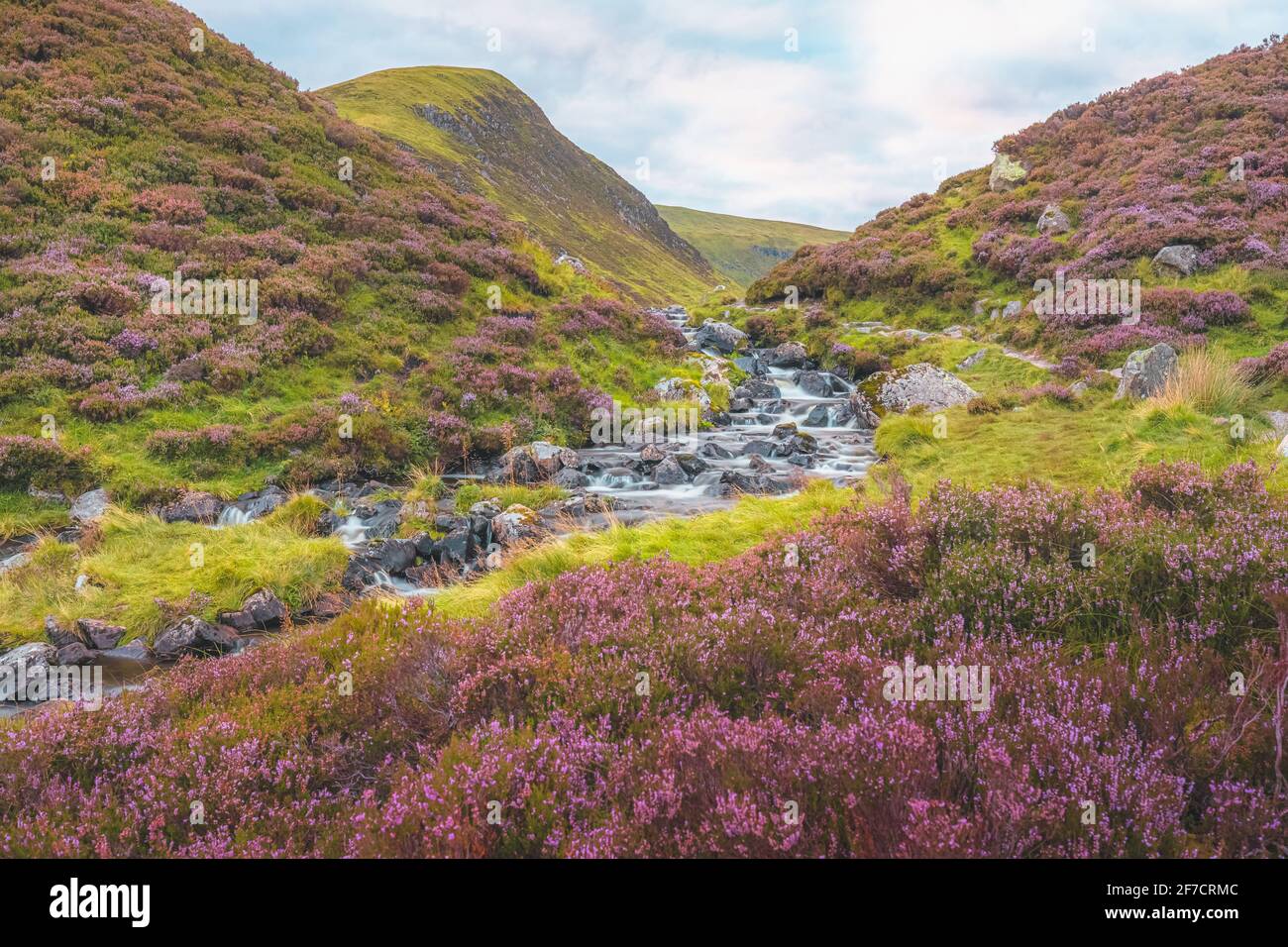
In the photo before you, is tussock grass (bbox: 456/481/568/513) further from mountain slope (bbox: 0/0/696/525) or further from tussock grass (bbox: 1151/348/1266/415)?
tussock grass (bbox: 1151/348/1266/415)

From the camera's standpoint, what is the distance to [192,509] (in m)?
12.3

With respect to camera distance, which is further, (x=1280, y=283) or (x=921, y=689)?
(x=1280, y=283)

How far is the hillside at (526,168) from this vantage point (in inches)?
2800

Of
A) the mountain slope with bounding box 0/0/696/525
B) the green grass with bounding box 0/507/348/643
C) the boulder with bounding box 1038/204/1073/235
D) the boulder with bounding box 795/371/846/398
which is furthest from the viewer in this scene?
the boulder with bounding box 1038/204/1073/235

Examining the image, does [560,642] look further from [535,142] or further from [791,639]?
[535,142]

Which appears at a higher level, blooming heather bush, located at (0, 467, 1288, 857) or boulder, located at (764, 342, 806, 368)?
boulder, located at (764, 342, 806, 368)

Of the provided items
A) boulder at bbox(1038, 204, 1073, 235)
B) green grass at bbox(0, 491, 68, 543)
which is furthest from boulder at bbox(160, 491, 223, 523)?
boulder at bbox(1038, 204, 1073, 235)

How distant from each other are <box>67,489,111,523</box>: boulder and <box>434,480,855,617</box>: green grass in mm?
7714

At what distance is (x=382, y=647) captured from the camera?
5641 millimetres

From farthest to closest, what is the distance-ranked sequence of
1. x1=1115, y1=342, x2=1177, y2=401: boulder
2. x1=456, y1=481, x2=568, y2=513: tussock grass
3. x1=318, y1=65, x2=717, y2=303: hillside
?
x1=318, y1=65, x2=717, y2=303: hillside < x1=1115, y1=342, x2=1177, y2=401: boulder < x1=456, y1=481, x2=568, y2=513: tussock grass

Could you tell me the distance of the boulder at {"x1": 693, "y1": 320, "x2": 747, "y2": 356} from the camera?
3098 cm

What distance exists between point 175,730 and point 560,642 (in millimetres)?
2874

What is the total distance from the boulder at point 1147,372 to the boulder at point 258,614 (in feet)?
59.4
